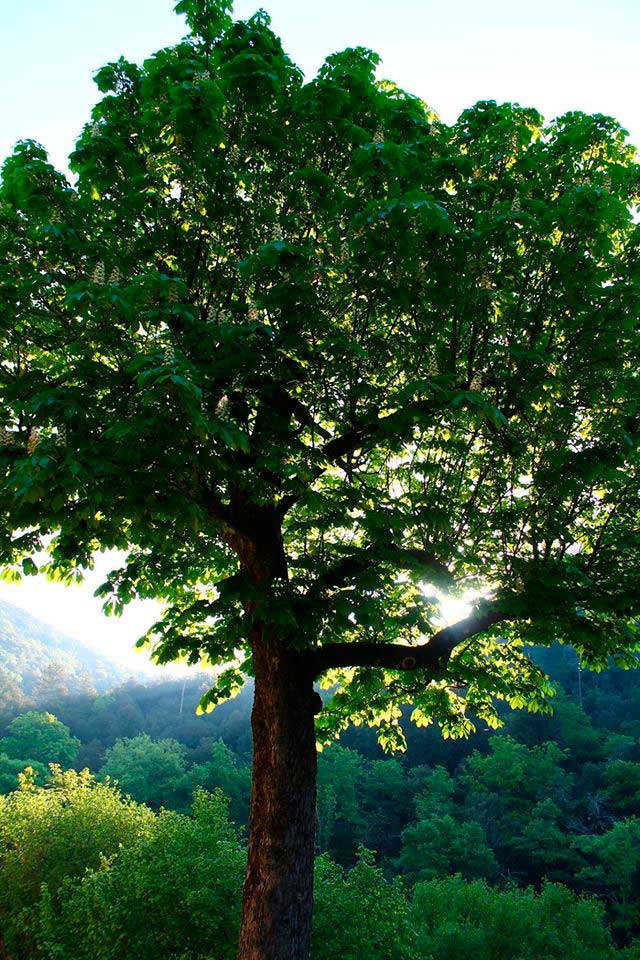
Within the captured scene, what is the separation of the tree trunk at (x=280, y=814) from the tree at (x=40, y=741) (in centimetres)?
5689

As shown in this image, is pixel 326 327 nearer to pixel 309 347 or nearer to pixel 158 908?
pixel 309 347

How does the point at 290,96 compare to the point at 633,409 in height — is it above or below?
above

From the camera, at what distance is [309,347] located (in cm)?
534

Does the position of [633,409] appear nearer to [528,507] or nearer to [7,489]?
[528,507]

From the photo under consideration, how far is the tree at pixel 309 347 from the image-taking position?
4648 millimetres

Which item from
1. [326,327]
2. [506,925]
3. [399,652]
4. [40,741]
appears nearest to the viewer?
[326,327]

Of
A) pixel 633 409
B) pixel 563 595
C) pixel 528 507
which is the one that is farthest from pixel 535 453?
pixel 563 595

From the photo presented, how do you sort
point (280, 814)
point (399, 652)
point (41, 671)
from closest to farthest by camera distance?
1. point (280, 814)
2. point (399, 652)
3. point (41, 671)

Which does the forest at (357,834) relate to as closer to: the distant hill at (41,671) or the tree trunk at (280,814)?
the tree trunk at (280,814)

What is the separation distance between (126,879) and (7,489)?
1218cm

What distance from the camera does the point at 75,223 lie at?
518cm

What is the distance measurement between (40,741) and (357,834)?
108ft

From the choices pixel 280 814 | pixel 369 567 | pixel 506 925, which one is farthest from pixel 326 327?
pixel 506 925

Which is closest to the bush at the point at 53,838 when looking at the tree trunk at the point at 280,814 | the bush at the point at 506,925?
the bush at the point at 506,925
